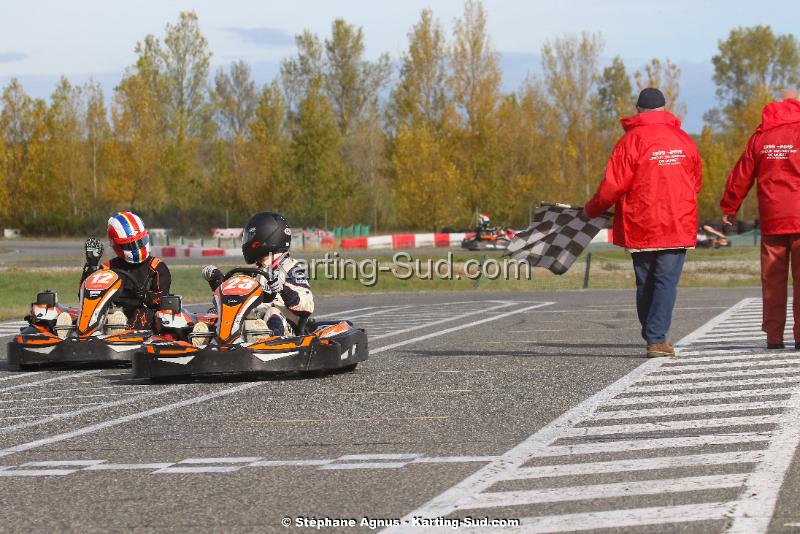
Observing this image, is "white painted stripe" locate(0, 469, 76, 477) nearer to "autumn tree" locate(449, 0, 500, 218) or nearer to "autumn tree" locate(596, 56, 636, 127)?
"autumn tree" locate(449, 0, 500, 218)

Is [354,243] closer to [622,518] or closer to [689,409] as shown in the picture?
[689,409]

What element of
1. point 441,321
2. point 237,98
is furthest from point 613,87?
point 441,321

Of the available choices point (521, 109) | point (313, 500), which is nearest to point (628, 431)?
point (313, 500)

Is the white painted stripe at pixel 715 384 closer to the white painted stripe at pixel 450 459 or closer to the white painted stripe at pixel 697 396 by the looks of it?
the white painted stripe at pixel 697 396

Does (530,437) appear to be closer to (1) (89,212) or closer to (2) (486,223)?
(2) (486,223)

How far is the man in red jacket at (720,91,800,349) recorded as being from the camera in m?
10.2

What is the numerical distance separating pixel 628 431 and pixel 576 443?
1.41ft

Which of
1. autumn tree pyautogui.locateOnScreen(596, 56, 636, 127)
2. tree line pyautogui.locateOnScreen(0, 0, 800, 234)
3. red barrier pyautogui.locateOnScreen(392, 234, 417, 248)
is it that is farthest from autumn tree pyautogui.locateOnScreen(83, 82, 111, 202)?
autumn tree pyautogui.locateOnScreen(596, 56, 636, 127)

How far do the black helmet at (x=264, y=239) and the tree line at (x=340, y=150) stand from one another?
158ft

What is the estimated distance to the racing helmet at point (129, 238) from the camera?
11516mm

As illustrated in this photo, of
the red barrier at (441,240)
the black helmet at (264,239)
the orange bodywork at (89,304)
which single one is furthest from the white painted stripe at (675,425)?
the red barrier at (441,240)

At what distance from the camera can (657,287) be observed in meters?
9.80

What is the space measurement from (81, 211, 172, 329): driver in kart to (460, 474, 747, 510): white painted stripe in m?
7.03

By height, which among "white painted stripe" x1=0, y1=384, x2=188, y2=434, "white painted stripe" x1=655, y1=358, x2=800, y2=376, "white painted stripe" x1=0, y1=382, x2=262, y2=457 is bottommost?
"white painted stripe" x1=0, y1=384, x2=188, y2=434
